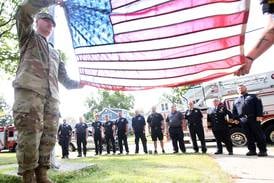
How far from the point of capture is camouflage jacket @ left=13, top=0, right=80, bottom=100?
3.36 metres

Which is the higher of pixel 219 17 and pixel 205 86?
pixel 205 86

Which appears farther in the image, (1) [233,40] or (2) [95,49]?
(2) [95,49]

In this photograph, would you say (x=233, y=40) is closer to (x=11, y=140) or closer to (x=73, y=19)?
(x=73, y=19)

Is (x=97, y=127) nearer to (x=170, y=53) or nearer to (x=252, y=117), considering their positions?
(x=252, y=117)

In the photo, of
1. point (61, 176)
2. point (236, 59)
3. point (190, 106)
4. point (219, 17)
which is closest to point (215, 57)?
point (236, 59)

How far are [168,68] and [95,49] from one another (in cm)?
91

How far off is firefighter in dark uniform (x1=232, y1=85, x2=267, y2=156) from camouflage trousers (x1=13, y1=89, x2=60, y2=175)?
7.54 meters

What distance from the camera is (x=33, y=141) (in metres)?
3.35

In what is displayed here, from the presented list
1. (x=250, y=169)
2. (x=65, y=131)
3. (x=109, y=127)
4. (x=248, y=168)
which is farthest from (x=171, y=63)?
(x=65, y=131)

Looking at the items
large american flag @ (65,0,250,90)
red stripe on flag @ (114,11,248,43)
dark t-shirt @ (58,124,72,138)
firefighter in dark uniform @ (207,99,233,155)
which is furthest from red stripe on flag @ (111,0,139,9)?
dark t-shirt @ (58,124,72,138)

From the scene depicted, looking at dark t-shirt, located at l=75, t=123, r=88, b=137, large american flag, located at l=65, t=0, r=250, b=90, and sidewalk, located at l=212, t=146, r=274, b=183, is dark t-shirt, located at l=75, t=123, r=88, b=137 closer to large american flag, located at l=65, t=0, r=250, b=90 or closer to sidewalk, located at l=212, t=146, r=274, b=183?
sidewalk, located at l=212, t=146, r=274, b=183

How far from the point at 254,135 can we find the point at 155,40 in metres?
7.22

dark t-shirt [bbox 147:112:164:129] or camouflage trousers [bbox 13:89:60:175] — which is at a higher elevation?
dark t-shirt [bbox 147:112:164:129]

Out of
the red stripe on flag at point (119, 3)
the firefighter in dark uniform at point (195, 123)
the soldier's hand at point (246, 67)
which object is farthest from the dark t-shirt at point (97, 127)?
the soldier's hand at point (246, 67)
